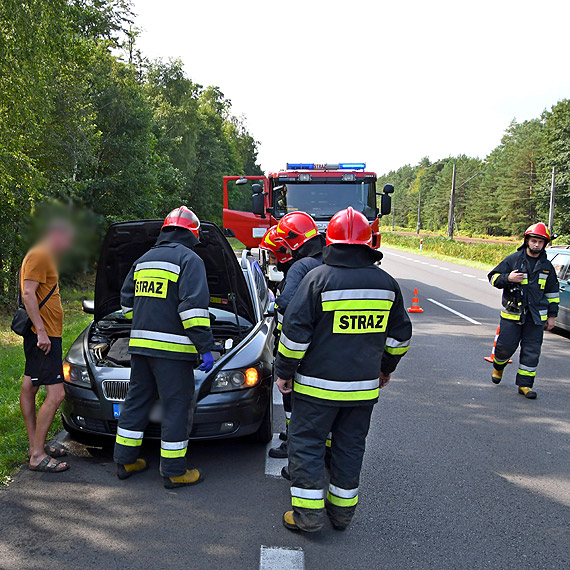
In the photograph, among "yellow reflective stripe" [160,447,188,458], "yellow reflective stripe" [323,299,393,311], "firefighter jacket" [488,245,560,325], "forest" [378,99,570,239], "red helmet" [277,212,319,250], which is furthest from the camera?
"forest" [378,99,570,239]

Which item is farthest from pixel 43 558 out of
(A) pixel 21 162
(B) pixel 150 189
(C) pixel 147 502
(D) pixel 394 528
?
(B) pixel 150 189

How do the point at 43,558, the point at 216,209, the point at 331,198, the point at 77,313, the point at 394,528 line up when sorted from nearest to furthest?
the point at 43,558
the point at 394,528
the point at 331,198
the point at 77,313
the point at 216,209

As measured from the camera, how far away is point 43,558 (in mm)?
Answer: 3105

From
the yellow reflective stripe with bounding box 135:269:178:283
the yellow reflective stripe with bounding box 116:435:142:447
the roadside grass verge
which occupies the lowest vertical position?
the roadside grass verge

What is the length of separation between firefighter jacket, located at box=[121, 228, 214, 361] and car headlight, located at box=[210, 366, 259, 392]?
443 mm

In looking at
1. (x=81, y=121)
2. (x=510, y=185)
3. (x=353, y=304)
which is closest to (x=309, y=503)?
(x=353, y=304)

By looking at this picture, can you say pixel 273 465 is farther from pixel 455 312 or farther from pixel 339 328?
pixel 455 312

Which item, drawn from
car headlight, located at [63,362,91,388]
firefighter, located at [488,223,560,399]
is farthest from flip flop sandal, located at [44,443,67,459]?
firefighter, located at [488,223,560,399]

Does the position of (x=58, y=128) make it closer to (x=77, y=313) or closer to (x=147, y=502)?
(x=77, y=313)

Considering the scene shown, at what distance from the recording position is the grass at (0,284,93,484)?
443 centimetres

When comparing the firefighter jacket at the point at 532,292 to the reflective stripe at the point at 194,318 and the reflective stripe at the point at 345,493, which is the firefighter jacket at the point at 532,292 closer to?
the reflective stripe at the point at 345,493

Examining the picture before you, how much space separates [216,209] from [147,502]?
165ft

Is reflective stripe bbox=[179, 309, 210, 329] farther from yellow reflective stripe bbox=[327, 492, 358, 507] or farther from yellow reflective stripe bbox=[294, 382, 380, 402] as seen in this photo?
yellow reflective stripe bbox=[327, 492, 358, 507]

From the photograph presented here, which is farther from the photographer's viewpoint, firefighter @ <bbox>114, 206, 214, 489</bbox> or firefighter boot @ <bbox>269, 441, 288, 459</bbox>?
firefighter boot @ <bbox>269, 441, 288, 459</bbox>
